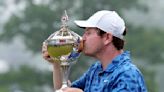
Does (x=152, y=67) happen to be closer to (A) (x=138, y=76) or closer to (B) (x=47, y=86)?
(B) (x=47, y=86)

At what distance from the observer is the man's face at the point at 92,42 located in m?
3.51

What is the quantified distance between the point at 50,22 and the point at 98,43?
79.0 ft

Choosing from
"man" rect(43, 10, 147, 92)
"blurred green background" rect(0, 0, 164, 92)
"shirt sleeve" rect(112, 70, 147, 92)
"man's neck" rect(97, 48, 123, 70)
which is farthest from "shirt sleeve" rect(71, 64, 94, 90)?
"blurred green background" rect(0, 0, 164, 92)

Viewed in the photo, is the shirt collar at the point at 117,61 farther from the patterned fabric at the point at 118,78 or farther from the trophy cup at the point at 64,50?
the trophy cup at the point at 64,50

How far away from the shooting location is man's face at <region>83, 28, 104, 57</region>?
3510 millimetres

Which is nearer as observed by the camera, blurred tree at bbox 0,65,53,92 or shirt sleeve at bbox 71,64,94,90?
shirt sleeve at bbox 71,64,94,90

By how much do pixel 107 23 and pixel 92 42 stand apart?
0.12 meters

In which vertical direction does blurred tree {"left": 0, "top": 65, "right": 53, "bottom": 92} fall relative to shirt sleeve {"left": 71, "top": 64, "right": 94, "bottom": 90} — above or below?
below

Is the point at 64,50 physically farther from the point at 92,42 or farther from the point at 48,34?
the point at 48,34

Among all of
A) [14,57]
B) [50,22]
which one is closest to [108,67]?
[50,22]

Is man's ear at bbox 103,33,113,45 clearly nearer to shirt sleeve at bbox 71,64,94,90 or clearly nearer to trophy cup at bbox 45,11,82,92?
trophy cup at bbox 45,11,82,92

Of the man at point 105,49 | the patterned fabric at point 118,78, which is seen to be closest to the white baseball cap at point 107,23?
the man at point 105,49

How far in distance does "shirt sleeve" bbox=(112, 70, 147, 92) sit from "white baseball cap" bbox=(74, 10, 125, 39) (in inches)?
9.4

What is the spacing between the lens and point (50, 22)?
27.6m
